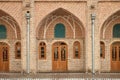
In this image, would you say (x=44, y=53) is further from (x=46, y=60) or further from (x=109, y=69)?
(x=109, y=69)

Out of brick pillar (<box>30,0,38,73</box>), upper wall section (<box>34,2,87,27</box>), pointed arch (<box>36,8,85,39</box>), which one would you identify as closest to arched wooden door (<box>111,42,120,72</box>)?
pointed arch (<box>36,8,85,39</box>)

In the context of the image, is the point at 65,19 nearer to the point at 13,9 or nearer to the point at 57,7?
the point at 57,7

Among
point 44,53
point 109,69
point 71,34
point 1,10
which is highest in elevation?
point 1,10

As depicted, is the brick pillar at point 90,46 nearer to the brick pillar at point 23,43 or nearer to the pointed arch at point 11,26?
the brick pillar at point 23,43

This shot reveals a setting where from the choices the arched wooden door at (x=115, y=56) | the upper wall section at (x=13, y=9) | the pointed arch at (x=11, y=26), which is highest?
the upper wall section at (x=13, y=9)

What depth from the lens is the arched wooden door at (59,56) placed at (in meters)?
16.9

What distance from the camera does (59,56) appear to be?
16969mm

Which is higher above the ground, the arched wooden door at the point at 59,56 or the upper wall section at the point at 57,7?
the upper wall section at the point at 57,7

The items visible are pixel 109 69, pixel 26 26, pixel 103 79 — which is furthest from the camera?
pixel 109 69

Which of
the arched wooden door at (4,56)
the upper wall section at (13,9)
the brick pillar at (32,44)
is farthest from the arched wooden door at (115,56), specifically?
the arched wooden door at (4,56)

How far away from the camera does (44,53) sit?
16.8m

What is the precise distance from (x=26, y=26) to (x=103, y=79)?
5959 mm

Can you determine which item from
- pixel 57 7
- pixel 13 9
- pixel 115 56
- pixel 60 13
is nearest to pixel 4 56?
pixel 13 9

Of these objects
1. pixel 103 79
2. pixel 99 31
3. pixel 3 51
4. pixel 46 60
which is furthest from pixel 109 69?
pixel 3 51
